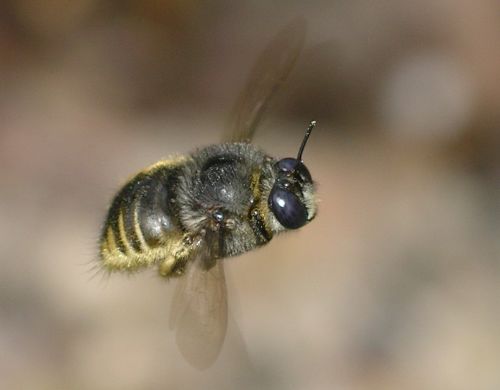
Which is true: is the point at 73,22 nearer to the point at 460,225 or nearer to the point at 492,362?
the point at 460,225

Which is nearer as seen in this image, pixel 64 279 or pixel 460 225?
pixel 64 279

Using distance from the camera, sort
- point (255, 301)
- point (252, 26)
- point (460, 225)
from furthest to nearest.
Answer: point (252, 26), point (460, 225), point (255, 301)

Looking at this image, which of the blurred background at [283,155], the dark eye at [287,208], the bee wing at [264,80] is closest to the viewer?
the dark eye at [287,208]

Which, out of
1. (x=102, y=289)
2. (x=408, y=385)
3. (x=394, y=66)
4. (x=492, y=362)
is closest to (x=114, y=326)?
(x=102, y=289)

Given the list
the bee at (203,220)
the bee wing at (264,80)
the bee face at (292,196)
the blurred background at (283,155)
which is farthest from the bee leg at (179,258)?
Answer: the blurred background at (283,155)

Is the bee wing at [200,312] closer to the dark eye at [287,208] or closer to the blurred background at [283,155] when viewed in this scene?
the dark eye at [287,208]

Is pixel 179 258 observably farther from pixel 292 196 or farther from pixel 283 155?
pixel 283 155

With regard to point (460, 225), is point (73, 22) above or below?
above
